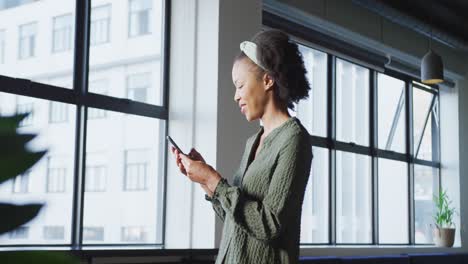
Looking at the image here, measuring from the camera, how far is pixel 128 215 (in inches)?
189

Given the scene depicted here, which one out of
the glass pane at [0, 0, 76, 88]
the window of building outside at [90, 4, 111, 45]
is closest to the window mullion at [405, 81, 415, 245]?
the window of building outside at [90, 4, 111, 45]

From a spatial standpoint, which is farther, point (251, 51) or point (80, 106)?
point (80, 106)

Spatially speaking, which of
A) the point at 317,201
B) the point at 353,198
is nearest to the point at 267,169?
the point at 317,201

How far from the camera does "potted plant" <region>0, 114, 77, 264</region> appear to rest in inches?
5.8

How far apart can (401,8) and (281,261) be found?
6.23 m

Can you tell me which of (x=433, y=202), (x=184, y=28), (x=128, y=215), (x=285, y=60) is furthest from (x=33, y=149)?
(x=433, y=202)

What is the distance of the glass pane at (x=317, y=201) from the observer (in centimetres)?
703

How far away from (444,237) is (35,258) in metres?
9.10

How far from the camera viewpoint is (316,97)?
23.8 feet

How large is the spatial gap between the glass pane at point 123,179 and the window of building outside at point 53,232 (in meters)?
0.19

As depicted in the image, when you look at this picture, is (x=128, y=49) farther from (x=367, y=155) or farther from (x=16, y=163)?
(x=16, y=163)

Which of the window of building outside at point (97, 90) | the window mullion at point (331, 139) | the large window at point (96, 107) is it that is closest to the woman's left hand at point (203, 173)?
the large window at point (96, 107)

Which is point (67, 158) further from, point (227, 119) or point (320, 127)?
point (320, 127)

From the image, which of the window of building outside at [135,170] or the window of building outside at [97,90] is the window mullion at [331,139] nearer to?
the window of building outside at [135,170]
